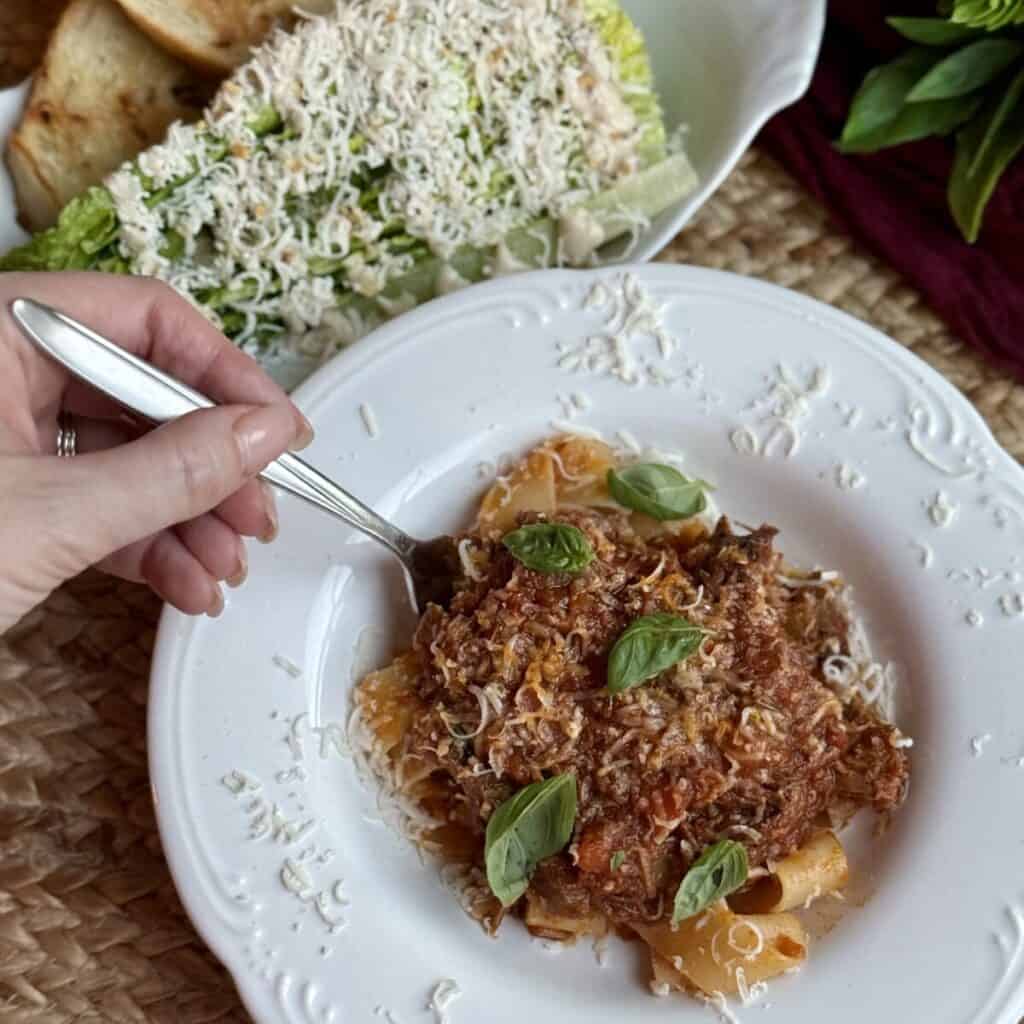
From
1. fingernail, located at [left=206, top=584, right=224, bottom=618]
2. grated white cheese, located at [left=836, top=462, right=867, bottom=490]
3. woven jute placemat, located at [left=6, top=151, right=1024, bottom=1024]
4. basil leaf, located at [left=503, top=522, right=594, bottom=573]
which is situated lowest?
woven jute placemat, located at [left=6, top=151, right=1024, bottom=1024]

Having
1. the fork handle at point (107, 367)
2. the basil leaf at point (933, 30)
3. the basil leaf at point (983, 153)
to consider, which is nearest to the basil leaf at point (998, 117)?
the basil leaf at point (983, 153)

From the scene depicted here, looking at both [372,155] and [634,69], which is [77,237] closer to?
[372,155]

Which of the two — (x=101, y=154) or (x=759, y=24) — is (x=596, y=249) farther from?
(x=101, y=154)

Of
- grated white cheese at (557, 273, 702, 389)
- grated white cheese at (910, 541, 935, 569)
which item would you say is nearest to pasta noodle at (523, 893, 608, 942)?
grated white cheese at (910, 541, 935, 569)

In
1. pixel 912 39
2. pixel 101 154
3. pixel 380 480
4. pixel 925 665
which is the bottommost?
pixel 925 665

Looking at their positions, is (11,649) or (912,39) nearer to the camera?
(11,649)

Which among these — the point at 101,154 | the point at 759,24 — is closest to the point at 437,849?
the point at 101,154

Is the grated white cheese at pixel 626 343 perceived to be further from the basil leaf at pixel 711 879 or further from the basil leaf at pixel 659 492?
the basil leaf at pixel 711 879

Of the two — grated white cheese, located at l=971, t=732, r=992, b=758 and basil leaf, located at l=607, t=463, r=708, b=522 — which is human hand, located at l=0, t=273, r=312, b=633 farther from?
grated white cheese, located at l=971, t=732, r=992, b=758
